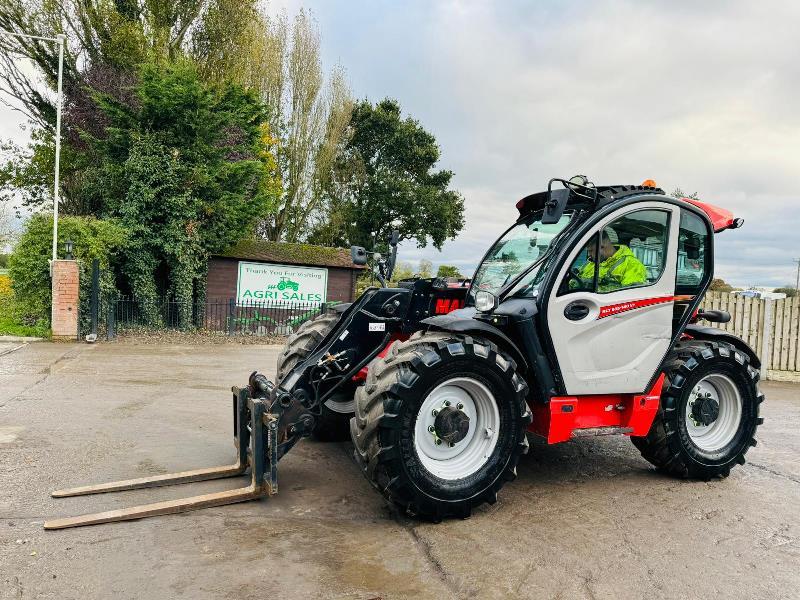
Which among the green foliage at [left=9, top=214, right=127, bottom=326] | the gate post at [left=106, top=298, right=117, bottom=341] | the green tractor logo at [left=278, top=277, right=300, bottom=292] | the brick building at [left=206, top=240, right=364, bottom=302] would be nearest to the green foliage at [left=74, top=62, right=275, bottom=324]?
the brick building at [left=206, top=240, right=364, bottom=302]

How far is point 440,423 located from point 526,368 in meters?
0.80

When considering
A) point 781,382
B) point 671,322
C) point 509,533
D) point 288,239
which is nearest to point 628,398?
point 671,322

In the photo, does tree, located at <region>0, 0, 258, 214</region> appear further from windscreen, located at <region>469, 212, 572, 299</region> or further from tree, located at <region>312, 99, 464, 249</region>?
windscreen, located at <region>469, 212, 572, 299</region>

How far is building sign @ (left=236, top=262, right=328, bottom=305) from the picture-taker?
61.2 ft

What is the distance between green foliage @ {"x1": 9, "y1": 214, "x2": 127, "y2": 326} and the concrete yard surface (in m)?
8.75

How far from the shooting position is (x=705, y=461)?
506cm

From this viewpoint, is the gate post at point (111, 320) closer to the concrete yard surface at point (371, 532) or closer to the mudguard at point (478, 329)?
the concrete yard surface at point (371, 532)

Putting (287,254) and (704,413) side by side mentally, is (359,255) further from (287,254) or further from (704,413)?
(287,254)

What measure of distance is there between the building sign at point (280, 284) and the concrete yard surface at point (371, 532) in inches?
486

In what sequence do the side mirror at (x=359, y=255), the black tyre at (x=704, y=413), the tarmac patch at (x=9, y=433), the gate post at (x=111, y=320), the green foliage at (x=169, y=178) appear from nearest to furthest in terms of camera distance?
1. the black tyre at (x=704, y=413)
2. the side mirror at (x=359, y=255)
3. the tarmac patch at (x=9, y=433)
4. the gate post at (x=111, y=320)
5. the green foliage at (x=169, y=178)

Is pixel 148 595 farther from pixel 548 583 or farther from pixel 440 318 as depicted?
pixel 440 318

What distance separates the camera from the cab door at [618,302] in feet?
14.6

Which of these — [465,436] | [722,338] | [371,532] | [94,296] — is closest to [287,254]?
[94,296]

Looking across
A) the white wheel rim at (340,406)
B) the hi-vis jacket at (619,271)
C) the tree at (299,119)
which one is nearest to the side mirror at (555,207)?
the hi-vis jacket at (619,271)
